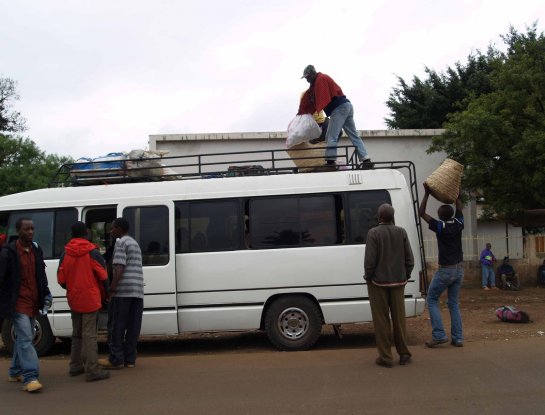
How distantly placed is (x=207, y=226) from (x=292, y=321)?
168 centimetres

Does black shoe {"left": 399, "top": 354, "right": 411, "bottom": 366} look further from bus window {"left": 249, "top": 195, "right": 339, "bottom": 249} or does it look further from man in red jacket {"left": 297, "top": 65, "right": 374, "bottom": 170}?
man in red jacket {"left": 297, "top": 65, "right": 374, "bottom": 170}

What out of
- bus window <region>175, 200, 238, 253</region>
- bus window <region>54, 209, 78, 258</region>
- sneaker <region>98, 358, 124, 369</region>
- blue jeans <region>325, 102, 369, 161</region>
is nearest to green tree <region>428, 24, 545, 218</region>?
blue jeans <region>325, 102, 369, 161</region>

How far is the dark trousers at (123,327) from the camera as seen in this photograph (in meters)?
6.32

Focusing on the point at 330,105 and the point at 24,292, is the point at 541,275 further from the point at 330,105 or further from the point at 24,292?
the point at 24,292

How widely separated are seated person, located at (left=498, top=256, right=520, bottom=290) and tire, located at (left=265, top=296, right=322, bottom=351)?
1076cm

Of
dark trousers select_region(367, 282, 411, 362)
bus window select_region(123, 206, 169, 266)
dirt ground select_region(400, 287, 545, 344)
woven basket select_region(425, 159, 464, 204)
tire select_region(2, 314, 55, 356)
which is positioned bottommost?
dirt ground select_region(400, 287, 545, 344)

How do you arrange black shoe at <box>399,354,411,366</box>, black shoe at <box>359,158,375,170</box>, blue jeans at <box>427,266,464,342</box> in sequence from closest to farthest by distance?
black shoe at <box>399,354,411,366</box>
blue jeans at <box>427,266,464,342</box>
black shoe at <box>359,158,375,170</box>

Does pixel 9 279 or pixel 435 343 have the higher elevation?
pixel 9 279

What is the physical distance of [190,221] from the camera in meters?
7.36

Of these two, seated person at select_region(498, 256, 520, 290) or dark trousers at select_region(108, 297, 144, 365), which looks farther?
seated person at select_region(498, 256, 520, 290)

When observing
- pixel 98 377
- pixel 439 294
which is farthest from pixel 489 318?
pixel 98 377

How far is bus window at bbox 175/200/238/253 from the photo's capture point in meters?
7.30

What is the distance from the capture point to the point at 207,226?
734cm

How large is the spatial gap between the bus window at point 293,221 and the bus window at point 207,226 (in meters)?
0.26
